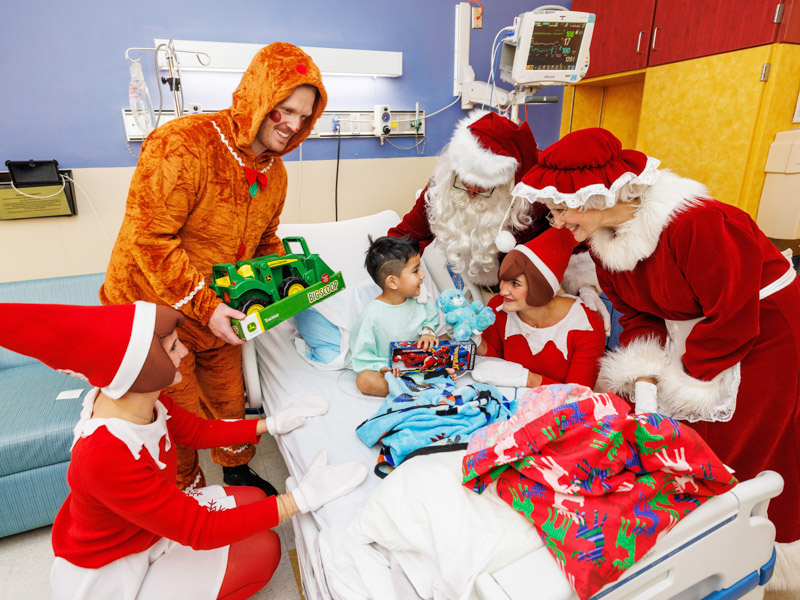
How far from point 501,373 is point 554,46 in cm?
180

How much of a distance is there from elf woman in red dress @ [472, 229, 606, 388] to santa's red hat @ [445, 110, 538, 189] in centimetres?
32

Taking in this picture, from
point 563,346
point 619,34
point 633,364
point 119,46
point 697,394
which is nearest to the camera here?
point 697,394

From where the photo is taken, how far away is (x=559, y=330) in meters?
1.79

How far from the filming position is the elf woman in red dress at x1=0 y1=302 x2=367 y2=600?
103cm

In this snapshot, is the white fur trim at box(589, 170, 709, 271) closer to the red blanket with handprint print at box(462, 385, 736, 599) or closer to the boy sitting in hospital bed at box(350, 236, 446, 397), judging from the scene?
the red blanket with handprint print at box(462, 385, 736, 599)

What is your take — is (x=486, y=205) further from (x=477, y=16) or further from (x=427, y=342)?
(x=477, y=16)

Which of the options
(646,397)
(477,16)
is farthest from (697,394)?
(477,16)

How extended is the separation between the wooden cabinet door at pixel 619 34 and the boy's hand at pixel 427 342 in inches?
115

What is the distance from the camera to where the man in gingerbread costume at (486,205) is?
1.87m

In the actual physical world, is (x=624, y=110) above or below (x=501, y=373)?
above

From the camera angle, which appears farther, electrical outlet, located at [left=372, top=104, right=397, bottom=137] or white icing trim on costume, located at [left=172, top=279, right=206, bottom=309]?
electrical outlet, located at [left=372, top=104, right=397, bottom=137]

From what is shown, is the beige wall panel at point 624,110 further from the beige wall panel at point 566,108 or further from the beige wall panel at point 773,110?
the beige wall panel at point 773,110

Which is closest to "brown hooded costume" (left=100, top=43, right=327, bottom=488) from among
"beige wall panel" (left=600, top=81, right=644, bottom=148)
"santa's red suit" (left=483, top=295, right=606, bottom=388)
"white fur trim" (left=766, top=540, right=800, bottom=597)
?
"santa's red suit" (left=483, top=295, right=606, bottom=388)

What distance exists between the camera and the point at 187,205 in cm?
152
